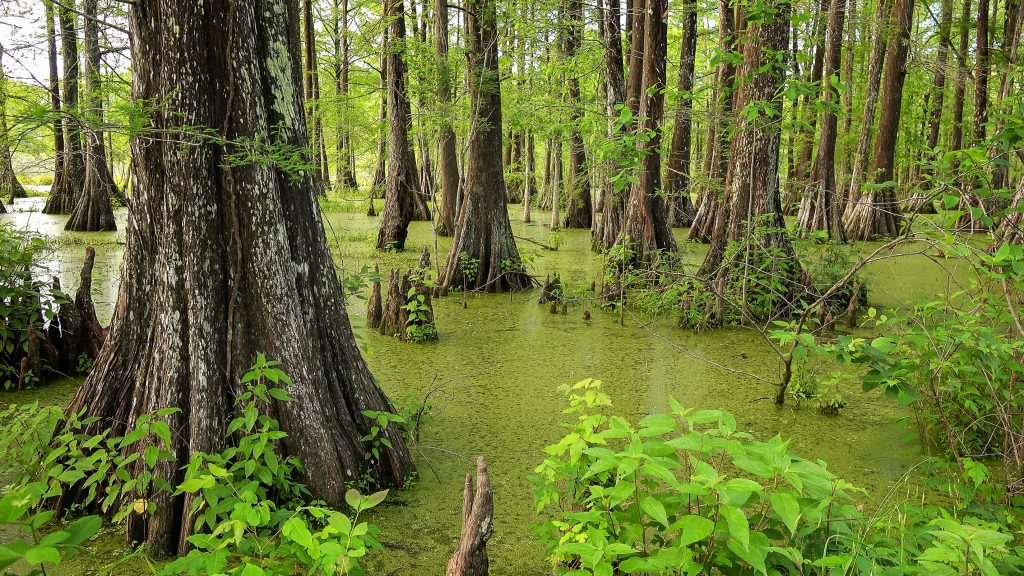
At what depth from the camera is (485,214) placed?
24.1ft

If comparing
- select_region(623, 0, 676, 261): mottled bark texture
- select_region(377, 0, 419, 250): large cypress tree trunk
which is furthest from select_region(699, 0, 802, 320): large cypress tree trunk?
select_region(377, 0, 419, 250): large cypress tree trunk

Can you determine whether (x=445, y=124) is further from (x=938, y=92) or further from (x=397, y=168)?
(x=938, y=92)

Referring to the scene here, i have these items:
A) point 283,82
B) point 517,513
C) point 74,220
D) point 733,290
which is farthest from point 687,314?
point 74,220

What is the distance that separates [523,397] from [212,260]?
7.18 ft

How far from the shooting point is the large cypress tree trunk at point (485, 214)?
7.25 m

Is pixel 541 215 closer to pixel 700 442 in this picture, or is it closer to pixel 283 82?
pixel 283 82

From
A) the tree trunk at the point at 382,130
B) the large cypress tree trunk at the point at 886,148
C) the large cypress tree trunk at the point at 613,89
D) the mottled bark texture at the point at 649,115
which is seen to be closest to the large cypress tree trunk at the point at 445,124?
the tree trunk at the point at 382,130

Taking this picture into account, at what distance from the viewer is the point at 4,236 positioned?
4.62m

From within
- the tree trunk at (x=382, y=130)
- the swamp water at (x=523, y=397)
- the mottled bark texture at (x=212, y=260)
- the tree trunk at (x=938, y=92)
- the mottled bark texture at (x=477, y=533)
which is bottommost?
the swamp water at (x=523, y=397)

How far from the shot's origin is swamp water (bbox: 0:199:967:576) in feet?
8.79

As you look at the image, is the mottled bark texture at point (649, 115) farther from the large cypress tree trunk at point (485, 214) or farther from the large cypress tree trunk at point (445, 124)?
the large cypress tree trunk at point (445, 124)

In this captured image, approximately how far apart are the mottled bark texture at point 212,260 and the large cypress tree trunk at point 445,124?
4122 mm

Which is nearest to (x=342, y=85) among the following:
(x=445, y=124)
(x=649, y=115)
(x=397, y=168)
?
(x=397, y=168)

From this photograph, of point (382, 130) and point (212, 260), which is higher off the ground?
point (382, 130)
